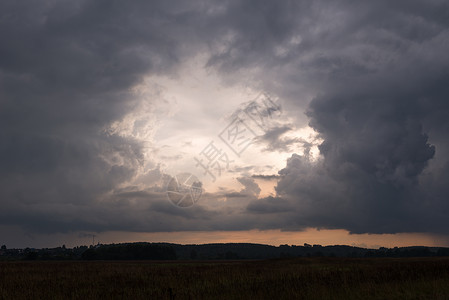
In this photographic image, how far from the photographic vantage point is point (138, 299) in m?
20.2

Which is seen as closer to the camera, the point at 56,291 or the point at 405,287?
the point at 405,287

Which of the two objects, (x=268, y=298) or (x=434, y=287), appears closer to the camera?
(x=268, y=298)

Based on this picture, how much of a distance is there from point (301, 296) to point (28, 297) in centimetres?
1591

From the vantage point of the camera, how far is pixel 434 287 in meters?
20.7

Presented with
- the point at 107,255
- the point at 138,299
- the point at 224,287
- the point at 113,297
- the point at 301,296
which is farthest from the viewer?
the point at 107,255

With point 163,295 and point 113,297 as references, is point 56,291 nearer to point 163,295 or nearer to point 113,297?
point 113,297

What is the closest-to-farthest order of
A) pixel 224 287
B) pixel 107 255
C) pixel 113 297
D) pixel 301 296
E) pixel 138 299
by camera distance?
pixel 301 296, pixel 138 299, pixel 113 297, pixel 224 287, pixel 107 255

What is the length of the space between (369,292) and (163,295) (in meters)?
11.2

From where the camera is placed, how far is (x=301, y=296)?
18875 millimetres

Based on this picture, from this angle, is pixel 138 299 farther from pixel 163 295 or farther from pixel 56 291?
pixel 56 291

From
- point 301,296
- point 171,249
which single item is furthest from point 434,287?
point 171,249

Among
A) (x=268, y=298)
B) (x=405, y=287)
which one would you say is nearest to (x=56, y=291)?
(x=268, y=298)

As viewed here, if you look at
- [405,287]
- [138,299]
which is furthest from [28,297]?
[405,287]

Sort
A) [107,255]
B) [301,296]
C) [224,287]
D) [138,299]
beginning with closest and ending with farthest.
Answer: [301,296], [138,299], [224,287], [107,255]
